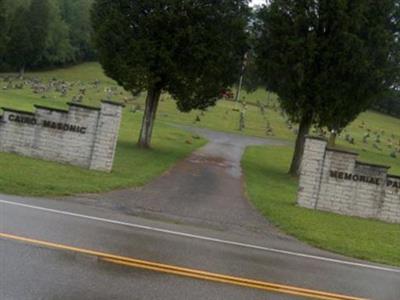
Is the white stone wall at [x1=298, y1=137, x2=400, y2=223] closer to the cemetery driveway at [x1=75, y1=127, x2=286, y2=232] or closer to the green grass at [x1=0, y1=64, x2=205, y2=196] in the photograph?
the cemetery driveway at [x1=75, y1=127, x2=286, y2=232]

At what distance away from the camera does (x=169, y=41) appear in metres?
26.8

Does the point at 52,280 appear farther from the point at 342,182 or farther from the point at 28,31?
the point at 28,31

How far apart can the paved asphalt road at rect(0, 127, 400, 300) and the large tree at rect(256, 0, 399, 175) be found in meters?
10.1

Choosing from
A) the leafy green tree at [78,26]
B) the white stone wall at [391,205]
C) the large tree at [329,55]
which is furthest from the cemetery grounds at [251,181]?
the leafy green tree at [78,26]

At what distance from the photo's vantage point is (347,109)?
26656 mm

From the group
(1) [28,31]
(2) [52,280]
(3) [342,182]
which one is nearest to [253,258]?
(2) [52,280]

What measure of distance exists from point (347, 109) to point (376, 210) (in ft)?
28.7

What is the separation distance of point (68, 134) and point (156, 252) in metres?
10.7

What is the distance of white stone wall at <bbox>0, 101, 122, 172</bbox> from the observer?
19188 millimetres

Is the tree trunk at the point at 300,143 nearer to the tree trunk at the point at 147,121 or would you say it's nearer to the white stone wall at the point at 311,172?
the tree trunk at the point at 147,121

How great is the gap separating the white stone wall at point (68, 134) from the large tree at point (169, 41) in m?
7.36

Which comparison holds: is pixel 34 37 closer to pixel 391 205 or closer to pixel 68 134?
pixel 68 134

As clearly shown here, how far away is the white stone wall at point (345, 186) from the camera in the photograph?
1869 centimetres

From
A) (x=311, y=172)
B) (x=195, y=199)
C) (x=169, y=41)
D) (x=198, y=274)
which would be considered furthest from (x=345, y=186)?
(x=169, y=41)
